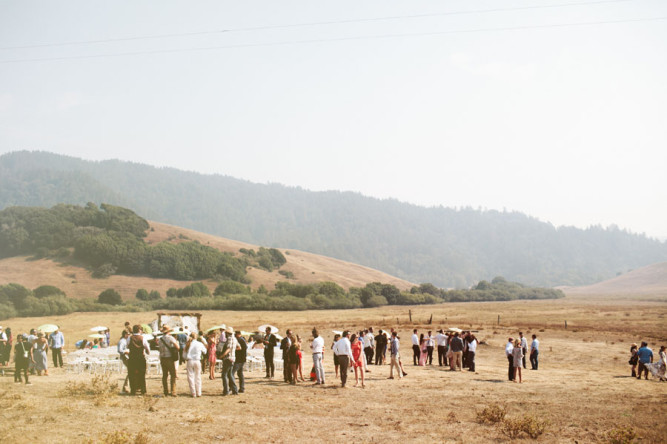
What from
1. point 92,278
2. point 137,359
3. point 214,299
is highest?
point 92,278

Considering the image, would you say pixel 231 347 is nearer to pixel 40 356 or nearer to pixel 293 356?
pixel 293 356

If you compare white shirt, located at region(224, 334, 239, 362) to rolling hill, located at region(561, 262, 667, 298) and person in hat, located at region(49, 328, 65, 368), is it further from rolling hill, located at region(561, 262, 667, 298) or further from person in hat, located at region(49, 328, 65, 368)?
rolling hill, located at region(561, 262, 667, 298)

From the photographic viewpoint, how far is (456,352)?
19.8 meters

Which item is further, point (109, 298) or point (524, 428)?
point (109, 298)

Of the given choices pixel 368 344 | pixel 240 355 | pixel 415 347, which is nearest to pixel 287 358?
pixel 240 355

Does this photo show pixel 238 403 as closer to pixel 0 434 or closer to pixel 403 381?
pixel 0 434

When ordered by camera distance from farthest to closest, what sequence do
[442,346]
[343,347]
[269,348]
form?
[442,346], [269,348], [343,347]

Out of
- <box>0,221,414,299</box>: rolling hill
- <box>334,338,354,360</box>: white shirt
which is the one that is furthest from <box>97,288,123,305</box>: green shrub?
<box>334,338,354,360</box>: white shirt

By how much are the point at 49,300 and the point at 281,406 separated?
166 ft

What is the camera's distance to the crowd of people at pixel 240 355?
42.7 ft

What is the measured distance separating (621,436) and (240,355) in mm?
8916

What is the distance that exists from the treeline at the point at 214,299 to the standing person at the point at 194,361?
147 ft

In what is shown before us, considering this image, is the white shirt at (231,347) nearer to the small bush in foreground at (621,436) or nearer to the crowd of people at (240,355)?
the crowd of people at (240,355)

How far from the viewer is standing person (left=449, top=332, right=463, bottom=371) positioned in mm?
19531
